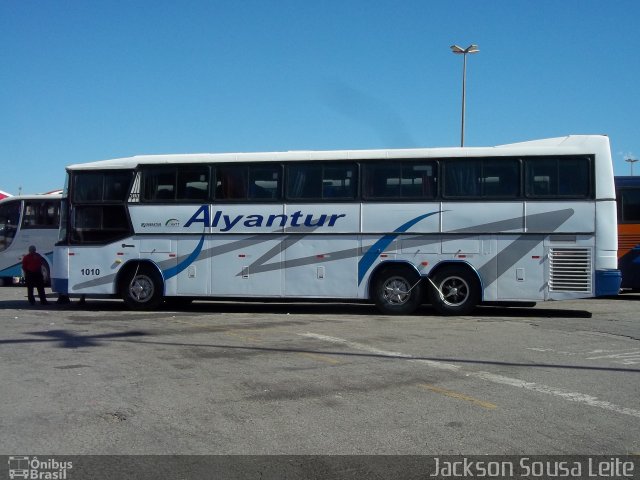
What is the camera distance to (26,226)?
1113 inches

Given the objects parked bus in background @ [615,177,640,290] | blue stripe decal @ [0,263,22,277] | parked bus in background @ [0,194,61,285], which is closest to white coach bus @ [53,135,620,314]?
parked bus in background @ [615,177,640,290]

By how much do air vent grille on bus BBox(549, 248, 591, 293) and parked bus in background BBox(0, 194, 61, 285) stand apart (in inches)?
803

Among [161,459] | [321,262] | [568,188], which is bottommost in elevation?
[161,459]

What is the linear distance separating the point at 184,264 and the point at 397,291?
517 cm

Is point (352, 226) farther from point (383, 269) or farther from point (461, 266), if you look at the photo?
point (461, 266)

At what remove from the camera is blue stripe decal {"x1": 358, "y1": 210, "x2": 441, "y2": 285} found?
1584cm

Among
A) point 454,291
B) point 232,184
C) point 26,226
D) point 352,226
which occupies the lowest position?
point 454,291

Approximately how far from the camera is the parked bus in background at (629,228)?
68.0 feet

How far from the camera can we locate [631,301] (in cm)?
2083

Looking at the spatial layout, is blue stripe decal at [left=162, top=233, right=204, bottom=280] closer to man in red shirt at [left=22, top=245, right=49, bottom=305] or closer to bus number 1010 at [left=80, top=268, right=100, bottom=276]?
bus number 1010 at [left=80, top=268, right=100, bottom=276]

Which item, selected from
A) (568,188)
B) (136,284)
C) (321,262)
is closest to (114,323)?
(136,284)

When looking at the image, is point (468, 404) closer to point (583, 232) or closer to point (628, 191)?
point (583, 232)

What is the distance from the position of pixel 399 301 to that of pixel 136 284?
6.48 metres

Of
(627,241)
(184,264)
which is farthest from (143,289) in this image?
(627,241)
